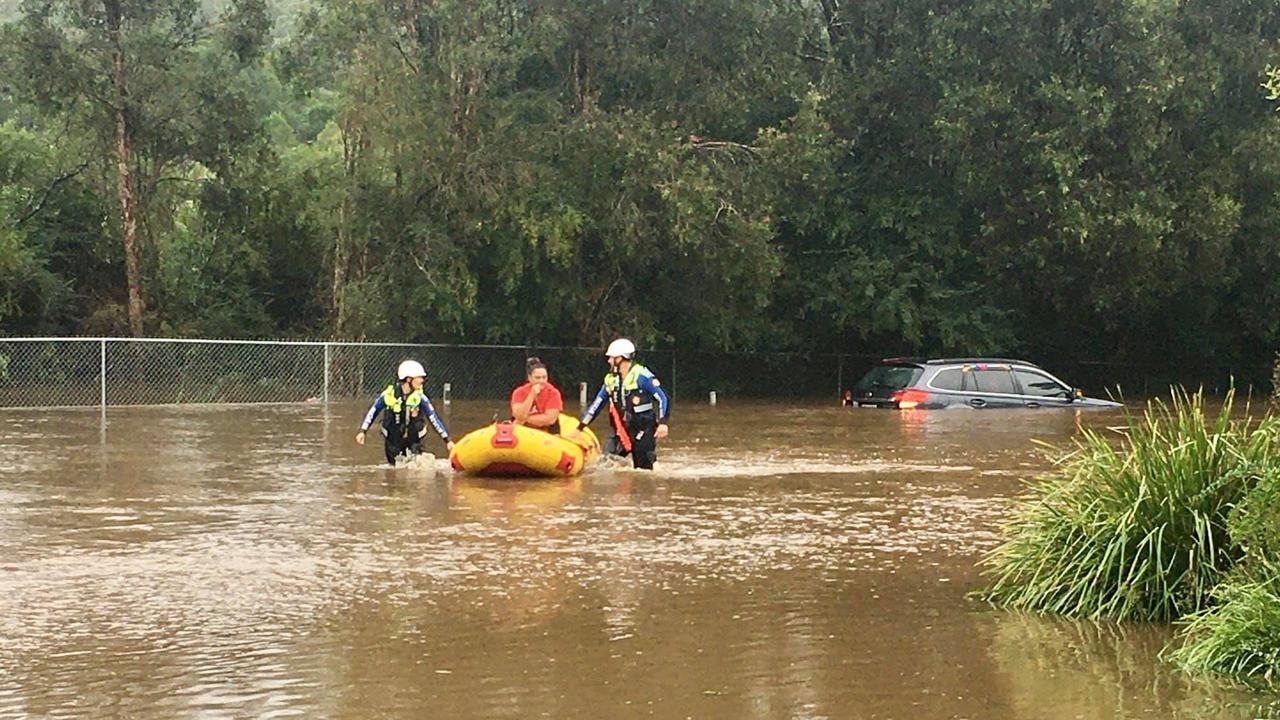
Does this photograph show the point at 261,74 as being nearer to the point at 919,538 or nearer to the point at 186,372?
the point at 186,372

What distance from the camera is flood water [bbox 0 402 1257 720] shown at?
7.39m

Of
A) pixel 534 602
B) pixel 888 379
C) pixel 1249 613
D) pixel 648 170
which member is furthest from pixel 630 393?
pixel 648 170

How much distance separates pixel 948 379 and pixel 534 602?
21630 mm

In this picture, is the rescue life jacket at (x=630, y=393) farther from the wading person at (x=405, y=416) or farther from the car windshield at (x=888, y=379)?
the car windshield at (x=888, y=379)

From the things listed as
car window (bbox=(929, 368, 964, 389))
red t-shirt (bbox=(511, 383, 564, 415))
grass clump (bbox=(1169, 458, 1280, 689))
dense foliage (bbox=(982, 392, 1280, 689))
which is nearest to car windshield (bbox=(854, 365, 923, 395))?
car window (bbox=(929, 368, 964, 389))

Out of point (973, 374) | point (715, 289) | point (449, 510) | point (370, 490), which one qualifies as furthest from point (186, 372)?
point (449, 510)

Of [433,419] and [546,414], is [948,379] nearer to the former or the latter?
[546,414]

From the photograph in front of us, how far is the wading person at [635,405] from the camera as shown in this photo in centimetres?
1831

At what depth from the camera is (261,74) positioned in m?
69.4

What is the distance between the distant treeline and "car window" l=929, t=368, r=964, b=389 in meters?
5.62

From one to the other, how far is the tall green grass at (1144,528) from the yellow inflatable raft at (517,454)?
7938 millimetres

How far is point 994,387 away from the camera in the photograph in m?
31.1

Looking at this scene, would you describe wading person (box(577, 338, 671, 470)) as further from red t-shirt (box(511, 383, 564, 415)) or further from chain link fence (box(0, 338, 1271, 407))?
chain link fence (box(0, 338, 1271, 407))

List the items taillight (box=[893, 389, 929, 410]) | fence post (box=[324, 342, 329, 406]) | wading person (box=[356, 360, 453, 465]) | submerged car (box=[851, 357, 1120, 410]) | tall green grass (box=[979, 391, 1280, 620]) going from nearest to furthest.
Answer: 1. tall green grass (box=[979, 391, 1280, 620])
2. wading person (box=[356, 360, 453, 465])
3. taillight (box=[893, 389, 929, 410])
4. submerged car (box=[851, 357, 1120, 410])
5. fence post (box=[324, 342, 329, 406])
